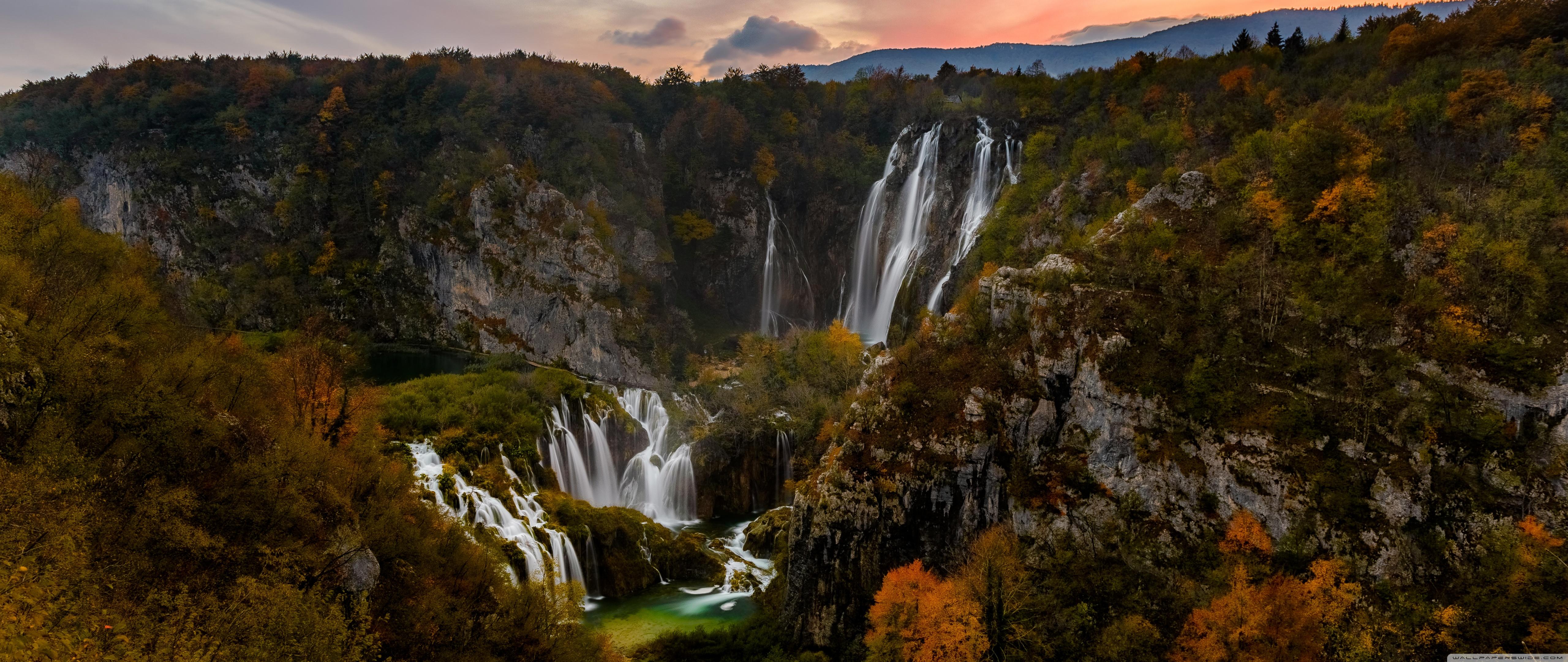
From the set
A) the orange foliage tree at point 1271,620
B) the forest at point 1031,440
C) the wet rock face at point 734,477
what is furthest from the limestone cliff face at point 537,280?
the orange foliage tree at point 1271,620

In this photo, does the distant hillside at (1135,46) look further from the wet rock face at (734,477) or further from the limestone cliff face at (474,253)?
the wet rock face at (734,477)

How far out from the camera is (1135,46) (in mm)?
163500

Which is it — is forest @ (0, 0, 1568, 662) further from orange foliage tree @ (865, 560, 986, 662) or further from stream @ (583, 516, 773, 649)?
stream @ (583, 516, 773, 649)

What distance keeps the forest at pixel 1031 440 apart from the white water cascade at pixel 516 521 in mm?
241

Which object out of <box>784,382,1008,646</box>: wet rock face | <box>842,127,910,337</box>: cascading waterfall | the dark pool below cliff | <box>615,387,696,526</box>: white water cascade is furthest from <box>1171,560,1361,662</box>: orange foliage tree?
the dark pool below cliff

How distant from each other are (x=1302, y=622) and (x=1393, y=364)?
1010cm

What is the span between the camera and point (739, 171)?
8338 centimetres

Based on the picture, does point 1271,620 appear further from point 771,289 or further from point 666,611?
point 771,289

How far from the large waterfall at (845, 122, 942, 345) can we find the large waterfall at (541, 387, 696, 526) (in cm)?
2360

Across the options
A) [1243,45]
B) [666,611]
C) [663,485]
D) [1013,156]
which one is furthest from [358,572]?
[1243,45]

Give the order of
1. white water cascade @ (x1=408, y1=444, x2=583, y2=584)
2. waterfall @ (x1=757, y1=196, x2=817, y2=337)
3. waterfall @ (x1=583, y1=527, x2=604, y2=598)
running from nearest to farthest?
white water cascade @ (x1=408, y1=444, x2=583, y2=584) → waterfall @ (x1=583, y1=527, x2=604, y2=598) → waterfall @ (x1=757, y1=196, x2=817, y2=337)

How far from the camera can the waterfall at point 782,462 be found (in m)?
46.3

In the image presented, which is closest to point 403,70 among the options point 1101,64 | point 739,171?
point 739,171

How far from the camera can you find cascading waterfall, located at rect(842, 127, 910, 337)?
6838cm
